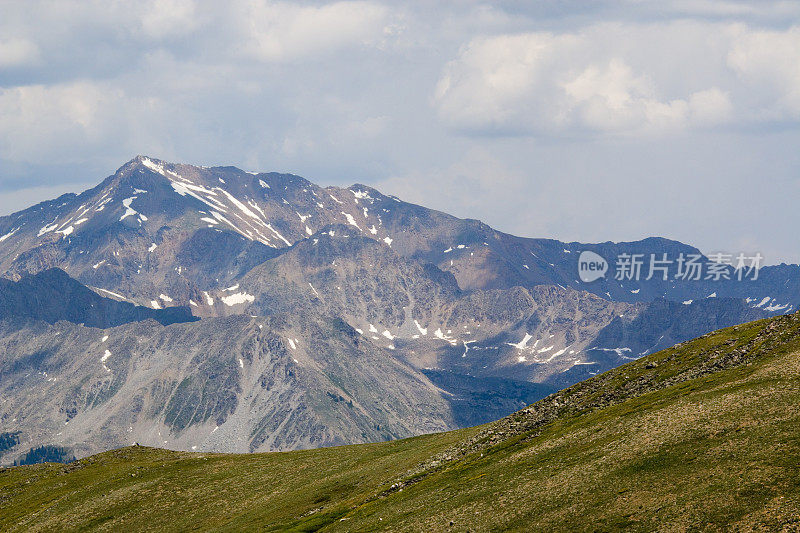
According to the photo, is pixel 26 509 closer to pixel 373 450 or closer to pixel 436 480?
pixel 373 450

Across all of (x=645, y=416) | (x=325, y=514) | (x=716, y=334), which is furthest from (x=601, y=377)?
Answer: (x=325, y=514)

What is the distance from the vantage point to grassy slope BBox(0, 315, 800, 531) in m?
69.9

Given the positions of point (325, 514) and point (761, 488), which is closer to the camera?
point (761, 488)

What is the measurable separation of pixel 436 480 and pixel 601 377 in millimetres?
36298

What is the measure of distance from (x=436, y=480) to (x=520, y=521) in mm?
25611

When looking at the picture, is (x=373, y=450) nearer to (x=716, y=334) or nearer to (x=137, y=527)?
(x=137, y=527)

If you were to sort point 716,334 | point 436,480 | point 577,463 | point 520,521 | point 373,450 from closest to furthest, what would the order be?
point 520,521, point 577,463, point 436,480, point 716,334, point 373,450

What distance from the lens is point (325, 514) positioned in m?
101

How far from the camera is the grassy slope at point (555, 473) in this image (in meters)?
69.9

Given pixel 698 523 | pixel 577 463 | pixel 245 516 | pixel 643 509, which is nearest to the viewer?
pixel 698 523

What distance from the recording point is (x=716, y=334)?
123875 mm

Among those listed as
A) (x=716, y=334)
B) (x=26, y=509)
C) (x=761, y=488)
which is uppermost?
(x=716, y=334)

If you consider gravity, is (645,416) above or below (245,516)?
above

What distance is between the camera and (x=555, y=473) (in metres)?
84.9
